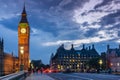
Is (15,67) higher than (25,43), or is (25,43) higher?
(25,43)

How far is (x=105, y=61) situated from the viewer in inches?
7515

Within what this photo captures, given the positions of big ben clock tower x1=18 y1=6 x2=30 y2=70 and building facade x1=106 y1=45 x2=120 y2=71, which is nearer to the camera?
building facade x1=106 y1=45 x2=120 y2=71

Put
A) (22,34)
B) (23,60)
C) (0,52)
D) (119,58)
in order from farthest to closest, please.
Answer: (22,34), (23,60), (119,58), (0,52)

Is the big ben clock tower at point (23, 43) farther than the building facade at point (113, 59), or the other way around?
the big ben clock tower at point (23, 43)

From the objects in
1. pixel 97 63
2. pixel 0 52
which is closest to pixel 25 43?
pixel 97 63

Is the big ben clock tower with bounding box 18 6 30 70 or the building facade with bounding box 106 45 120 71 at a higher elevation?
the big ben clock tower with bounding box 18 6 30 70

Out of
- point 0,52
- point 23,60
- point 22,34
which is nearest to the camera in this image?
point 0,52

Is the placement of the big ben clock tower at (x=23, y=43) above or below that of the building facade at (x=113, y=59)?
above

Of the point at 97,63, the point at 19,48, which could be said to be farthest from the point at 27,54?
the point at 97,63

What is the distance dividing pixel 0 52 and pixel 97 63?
193ft

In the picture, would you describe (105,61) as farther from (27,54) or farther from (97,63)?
(27,54)

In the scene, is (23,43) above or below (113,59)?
above

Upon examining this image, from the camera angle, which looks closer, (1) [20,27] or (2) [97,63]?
(2) [97,63]

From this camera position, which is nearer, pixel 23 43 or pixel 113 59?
pixel 113 59
